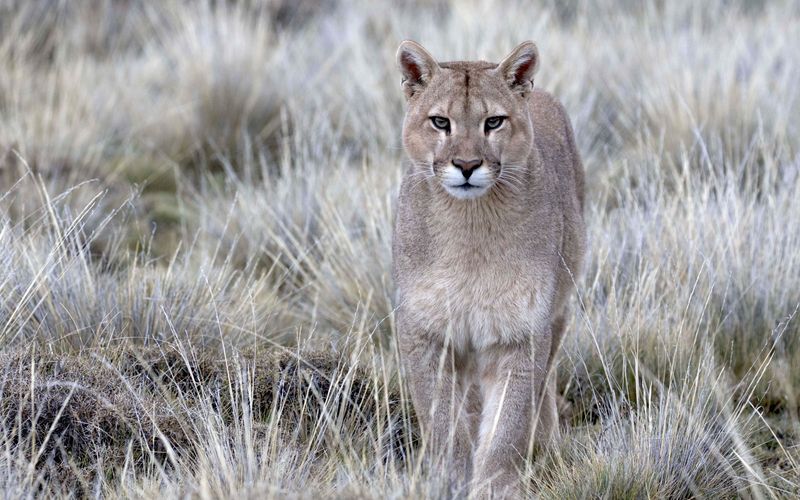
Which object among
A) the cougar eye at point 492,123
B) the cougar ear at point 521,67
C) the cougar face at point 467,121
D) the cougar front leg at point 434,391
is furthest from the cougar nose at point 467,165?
the cougar front leg at point 434,391

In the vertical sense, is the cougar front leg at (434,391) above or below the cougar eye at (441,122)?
below

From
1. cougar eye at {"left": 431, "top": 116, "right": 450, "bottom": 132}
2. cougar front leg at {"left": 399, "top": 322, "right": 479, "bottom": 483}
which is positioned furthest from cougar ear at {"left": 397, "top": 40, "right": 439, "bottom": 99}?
cougar front leg at {"left": 399, "top": 322, "right": 479, "bottom": 483}

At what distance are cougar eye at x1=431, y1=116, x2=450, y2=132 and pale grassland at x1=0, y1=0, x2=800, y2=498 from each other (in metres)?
0.81

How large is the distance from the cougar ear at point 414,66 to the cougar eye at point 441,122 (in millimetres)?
227

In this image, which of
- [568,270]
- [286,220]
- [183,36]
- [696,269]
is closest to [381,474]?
[568,270]

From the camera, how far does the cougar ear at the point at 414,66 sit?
4184 mm

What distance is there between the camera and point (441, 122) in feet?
13.2

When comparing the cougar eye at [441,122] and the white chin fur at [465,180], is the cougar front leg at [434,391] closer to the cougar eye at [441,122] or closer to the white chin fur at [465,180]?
the white chin fur at [465,180]

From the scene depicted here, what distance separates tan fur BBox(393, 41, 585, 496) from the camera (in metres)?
3.96

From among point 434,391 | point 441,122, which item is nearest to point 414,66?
point 441,122

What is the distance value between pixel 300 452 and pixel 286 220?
103 inches

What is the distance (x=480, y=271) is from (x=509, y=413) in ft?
1.64

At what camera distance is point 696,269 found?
525 centimetres

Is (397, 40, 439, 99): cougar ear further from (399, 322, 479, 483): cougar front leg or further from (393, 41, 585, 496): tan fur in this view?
(399, 322, 479, 483): cougar front leg
